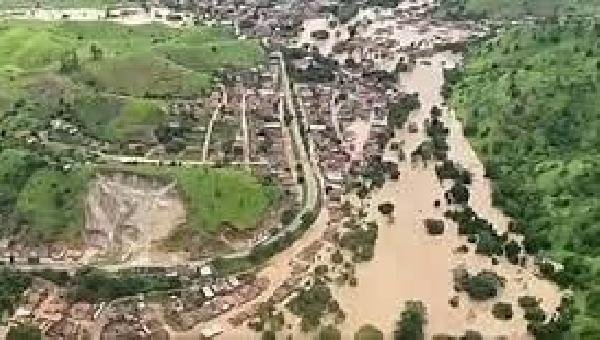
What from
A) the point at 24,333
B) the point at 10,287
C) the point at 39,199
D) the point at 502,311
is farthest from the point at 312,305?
the point at 39,199

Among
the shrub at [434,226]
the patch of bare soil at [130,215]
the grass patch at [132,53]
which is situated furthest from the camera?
the grass patch at [132,53]

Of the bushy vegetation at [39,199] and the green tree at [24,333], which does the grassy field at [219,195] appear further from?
the green tree at [24,333]

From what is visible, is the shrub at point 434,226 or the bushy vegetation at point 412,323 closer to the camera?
the bushy vegetation at point 412,323

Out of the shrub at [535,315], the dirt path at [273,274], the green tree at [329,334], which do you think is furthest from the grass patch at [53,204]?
the shrub at [535,315]

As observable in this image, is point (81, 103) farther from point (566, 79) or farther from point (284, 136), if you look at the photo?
point (566, 79)

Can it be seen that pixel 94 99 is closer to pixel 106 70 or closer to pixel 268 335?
pixel 106 70
